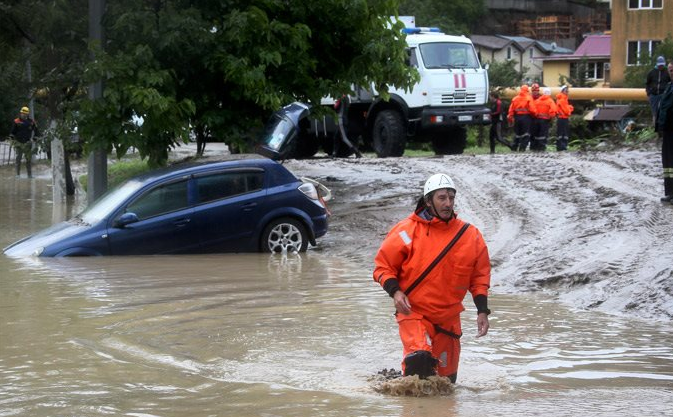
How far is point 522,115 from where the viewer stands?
25797 millimetres

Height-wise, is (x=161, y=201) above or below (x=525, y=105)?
below

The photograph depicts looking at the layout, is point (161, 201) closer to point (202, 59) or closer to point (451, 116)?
point (202, 59)

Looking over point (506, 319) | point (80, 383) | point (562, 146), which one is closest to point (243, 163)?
point (506, 319)

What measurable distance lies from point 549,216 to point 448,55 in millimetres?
9533

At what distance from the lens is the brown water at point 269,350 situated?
268 inches

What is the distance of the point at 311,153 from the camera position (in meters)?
26.1

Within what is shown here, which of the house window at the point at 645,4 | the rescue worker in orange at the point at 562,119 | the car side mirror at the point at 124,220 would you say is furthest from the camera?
the house window at the point at 645,4

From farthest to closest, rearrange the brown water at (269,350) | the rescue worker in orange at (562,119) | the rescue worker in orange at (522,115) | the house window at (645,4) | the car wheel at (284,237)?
1. the house window at (645,4)
2. the rescue worker in orange at (562,119)
3. the rescue worker in orange at (522,115)
4. the car wheel at (284,237)
5. the brown water at (269,350)

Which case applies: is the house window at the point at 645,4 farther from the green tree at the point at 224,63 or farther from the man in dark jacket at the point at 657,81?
the green tree at the point at 224,63

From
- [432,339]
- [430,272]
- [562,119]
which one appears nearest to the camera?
[430,272]

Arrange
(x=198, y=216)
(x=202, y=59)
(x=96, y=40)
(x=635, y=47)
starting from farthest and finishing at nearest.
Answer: (x=635, y=47) < (x=202, y=59) < (x=96, y=40) < (x=198, y=216)

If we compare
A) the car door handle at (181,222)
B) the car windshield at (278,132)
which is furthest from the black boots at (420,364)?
the car windshield at (278,132)

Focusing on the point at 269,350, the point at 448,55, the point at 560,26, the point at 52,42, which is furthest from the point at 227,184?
the point at 560,26

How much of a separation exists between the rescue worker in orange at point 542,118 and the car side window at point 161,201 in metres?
13.1
